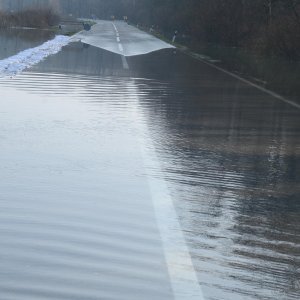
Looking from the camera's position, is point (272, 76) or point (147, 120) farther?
point (272, 76)

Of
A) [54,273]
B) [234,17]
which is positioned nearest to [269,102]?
[54,273]

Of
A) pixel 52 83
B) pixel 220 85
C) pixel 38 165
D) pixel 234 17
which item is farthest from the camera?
pixel 234 17

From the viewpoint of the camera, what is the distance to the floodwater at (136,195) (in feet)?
21.4

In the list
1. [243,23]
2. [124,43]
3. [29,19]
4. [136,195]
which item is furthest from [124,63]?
[29,19]

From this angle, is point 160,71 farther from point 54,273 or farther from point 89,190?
point 54,273

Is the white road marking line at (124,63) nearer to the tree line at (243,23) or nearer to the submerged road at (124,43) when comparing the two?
the submerged road at (124,43)

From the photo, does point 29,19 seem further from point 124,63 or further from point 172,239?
point 172,239

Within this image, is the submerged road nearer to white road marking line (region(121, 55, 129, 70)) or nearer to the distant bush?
white road marking line (region(121, 55, 129, 70))

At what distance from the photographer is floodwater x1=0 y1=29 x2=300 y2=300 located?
651cm

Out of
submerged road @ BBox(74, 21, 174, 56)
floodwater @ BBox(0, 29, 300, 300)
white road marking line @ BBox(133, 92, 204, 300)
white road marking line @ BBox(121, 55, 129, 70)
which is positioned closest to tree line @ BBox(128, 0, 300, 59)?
submerged road @ BBox(74, 21, 174, 56)

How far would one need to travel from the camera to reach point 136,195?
9258 mm

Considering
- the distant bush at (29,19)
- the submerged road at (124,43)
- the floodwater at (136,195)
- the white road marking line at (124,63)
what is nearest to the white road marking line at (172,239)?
the floodwater at (136,195)

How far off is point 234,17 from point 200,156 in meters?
54.9

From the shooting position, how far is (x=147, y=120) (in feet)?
51.2
